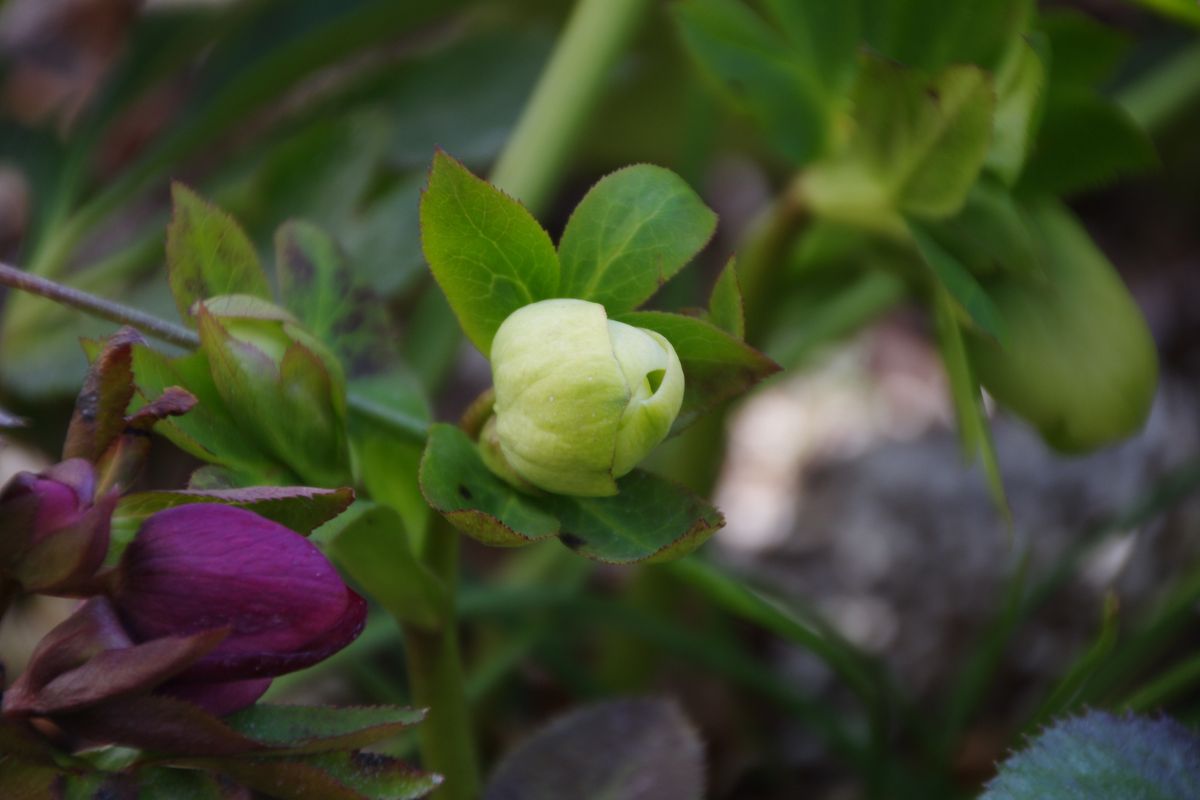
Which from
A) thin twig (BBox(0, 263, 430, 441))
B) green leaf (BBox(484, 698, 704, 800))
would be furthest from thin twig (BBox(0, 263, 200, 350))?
green leaf (BBox(484, 698, 704, 800))

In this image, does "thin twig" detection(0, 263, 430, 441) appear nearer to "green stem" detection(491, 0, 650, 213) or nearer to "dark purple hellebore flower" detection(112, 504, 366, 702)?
"dark purple hellebore flower" detection(112, 504, 366, 702)

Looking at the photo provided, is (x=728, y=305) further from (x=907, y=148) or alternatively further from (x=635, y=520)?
(x=907, y=148)

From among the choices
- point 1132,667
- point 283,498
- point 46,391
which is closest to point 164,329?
point 283,498

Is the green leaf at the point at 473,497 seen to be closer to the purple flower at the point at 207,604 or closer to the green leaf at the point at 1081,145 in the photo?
the purple flower at the point at 207,604

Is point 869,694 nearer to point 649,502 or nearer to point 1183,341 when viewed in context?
point 649,502

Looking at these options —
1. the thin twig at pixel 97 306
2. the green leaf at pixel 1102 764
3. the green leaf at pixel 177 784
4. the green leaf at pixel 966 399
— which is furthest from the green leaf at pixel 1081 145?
the green leaf at pixel 177 784

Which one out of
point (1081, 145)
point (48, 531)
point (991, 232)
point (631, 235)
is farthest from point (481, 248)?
point (1081, 145)
